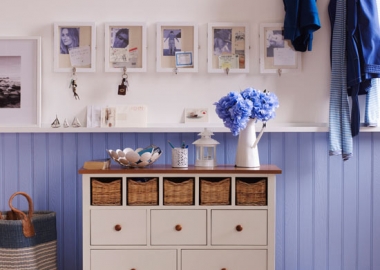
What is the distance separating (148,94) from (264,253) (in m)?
1.27

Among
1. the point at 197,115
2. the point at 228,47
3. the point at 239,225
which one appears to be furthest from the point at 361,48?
the point at 239,225

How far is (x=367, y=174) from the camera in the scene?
3393mm

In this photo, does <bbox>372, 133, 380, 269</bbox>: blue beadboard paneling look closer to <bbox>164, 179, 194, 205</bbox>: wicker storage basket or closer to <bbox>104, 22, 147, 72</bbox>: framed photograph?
<bbox>164, 179, 194, 205</bbox>: wicker storage basket

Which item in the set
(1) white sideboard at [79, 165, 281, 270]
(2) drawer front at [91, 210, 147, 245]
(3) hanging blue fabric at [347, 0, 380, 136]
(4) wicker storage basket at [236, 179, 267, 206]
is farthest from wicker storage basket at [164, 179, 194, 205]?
(3) hanging blue fabric at [347, 0, 380, 136]

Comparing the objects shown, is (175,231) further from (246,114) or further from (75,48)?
(75,48)

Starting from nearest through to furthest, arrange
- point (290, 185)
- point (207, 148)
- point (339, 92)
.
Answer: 1. point (207, 148)
2. point (339, 92)
3. point (290, 185)

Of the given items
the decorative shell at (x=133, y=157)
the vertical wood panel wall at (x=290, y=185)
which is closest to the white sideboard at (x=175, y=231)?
the decorative shell at (x=133, y=157)

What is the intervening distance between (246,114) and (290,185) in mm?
753

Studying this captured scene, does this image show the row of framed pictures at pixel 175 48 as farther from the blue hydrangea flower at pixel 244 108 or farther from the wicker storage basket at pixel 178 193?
the wicker storage basket at pixel 178 193

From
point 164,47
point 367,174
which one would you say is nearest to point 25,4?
point 164,47

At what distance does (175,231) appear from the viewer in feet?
9.50

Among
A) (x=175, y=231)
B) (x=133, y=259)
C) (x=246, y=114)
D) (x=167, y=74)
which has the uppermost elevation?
(x=167, y=74)

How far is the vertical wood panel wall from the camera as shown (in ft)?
11.1

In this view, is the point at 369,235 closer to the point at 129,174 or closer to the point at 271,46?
the point at 271,46
